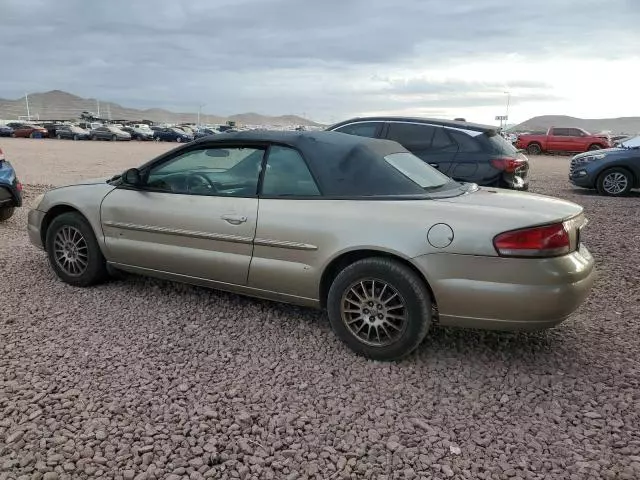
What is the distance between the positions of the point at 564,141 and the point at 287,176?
30582mm

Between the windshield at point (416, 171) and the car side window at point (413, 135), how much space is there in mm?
3813

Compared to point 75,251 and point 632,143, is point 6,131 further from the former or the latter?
point 75,251

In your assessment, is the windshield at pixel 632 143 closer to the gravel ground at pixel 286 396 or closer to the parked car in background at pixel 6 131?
the gravel ground at pixel 286 396

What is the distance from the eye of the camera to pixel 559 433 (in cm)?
276

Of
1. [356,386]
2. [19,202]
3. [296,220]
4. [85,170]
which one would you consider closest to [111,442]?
[356,386]

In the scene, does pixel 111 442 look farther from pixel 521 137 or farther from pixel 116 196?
pixel 521 137

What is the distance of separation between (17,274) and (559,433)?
4915 millimetres

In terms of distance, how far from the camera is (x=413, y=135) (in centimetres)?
816

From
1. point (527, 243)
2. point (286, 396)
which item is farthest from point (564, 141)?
point (286, 396)

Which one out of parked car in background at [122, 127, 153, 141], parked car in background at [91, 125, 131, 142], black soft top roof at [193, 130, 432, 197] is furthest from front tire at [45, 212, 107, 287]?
parked car in background at [122, 127, 153, 141]

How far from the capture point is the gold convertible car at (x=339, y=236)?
3191mm

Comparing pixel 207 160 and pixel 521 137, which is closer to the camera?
pixel 207 160

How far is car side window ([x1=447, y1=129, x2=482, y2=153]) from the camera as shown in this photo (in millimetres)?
7770

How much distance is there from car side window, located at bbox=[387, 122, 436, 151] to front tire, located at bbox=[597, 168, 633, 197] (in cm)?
596
